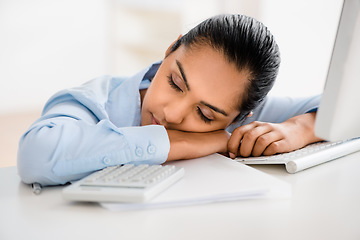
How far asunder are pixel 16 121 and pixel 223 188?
2968mm

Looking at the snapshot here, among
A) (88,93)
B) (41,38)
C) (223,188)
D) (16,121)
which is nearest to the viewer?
(223,188)

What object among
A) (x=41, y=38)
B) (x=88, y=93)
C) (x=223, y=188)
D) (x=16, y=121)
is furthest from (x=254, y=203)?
(x=41, y=38)

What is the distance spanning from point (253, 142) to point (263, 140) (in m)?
0.02

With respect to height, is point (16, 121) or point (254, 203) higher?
point (254, 203)

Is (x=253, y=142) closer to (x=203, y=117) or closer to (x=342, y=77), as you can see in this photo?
(x=203, y=117)

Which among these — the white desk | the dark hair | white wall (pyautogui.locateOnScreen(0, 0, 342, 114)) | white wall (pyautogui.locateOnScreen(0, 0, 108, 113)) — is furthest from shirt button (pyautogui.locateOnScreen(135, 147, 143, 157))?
white wall (pyautogui.locateOnScreen(0, 0, 108, 113))

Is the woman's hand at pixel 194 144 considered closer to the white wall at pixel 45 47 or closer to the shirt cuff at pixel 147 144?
the shirt cuff at pixel 147 144

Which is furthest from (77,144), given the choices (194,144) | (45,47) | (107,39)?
(107,39)

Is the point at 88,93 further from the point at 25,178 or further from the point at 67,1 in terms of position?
the point at 67,1

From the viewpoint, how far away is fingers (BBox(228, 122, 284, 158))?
821mm

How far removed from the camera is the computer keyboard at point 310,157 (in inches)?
28.1

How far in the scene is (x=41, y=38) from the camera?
11.3 ft

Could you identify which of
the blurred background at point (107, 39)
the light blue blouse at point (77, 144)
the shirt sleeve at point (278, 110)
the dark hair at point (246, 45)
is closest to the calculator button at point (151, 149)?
the light blue blouse at point (77, 144)

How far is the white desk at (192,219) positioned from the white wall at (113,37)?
247 cm
